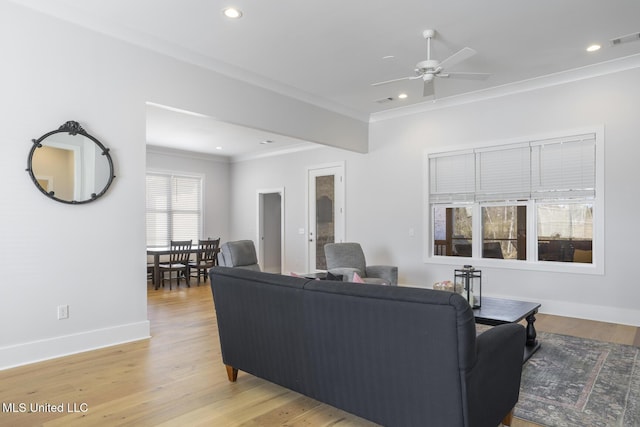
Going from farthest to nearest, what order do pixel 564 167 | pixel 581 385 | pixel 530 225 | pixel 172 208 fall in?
pixel 172 208
pixel 530 225
pixel 564 167
pixel 581 385

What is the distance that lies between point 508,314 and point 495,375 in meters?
1.63

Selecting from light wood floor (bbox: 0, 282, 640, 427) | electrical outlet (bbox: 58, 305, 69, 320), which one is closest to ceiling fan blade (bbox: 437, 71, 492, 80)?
light wood floor (bbox: 0, 282, 640, 427)

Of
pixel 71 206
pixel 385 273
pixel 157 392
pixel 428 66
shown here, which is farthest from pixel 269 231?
pixel 157 392

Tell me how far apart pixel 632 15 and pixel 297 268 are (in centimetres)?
668

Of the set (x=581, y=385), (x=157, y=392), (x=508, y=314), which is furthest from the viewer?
(x=508, y=314)

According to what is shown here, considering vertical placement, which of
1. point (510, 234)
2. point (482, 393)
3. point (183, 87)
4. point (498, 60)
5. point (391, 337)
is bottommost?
point (482, 393)

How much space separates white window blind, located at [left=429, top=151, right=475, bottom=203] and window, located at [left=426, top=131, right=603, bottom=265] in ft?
0.05

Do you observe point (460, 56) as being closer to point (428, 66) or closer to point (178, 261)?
point (428, 66)

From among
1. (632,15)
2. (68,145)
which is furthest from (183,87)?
(632,15)

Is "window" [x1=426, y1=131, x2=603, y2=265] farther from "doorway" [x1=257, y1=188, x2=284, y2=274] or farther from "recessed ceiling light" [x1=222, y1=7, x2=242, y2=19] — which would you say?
"doorway" [x1=257, y1=188, x2=284, y2=274]

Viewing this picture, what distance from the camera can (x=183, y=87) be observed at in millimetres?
4367

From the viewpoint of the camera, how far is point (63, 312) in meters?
3.55

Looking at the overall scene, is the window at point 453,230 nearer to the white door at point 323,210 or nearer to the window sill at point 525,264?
the window sill at point 525,264

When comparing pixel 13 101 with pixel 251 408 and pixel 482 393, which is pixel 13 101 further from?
pixel 482 393
